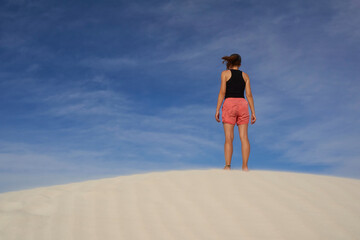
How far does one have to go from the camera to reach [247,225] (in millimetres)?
3461

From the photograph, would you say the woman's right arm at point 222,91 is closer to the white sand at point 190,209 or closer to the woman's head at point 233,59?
the woman's head at point 233,59

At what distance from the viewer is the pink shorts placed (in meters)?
5.51

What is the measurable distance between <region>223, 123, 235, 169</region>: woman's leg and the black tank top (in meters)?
0.56

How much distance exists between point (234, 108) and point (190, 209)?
2.29 metres

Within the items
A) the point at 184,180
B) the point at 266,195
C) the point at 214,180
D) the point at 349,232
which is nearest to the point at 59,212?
the point at 184,180

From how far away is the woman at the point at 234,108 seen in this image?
215 inches

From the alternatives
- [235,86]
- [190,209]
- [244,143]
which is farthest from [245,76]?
[190,209]

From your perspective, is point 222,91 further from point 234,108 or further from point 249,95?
point 249,95

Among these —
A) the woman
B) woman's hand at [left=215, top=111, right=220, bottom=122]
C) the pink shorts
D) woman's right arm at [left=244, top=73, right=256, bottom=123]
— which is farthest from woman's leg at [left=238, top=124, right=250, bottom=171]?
woman's hand at [left=215, top=111, right=220, bottom=122]

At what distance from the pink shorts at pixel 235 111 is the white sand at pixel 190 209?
42.3 inches

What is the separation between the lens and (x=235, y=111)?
18.1ft

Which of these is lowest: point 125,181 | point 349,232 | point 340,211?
point 349,232

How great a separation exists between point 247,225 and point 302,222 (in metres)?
0.63

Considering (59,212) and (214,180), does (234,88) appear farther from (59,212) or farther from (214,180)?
(59,212)
